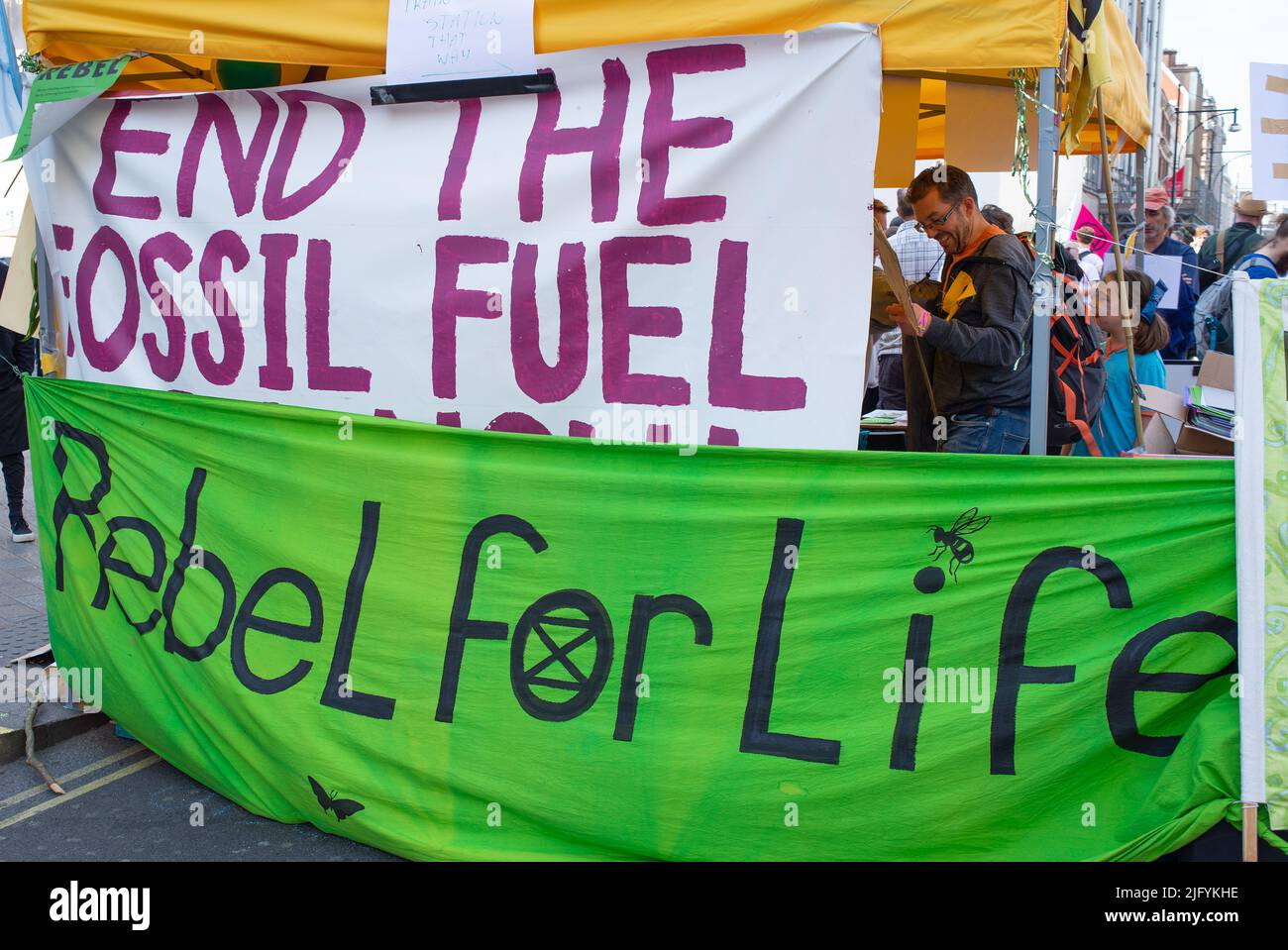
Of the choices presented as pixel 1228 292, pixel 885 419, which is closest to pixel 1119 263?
pixel 885 419

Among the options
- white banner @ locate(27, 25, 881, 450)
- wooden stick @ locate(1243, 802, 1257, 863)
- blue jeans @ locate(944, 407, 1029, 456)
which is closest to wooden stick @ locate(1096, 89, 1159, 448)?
blue jeans @ locate(944, 407, 1029, 456)

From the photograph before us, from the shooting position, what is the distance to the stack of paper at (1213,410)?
4.36 meters

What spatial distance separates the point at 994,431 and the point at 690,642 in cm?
196

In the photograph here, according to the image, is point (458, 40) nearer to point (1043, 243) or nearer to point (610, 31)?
point (610, 31)

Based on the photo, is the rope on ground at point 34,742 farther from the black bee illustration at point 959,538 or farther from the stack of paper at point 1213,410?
the stack of paper at point 1213,410

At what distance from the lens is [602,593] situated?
352cm

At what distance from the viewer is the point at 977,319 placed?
15.4ft

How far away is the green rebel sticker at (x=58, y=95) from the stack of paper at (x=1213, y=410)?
4259 mm

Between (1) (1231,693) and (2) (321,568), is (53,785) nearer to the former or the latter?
(2) (321,568)

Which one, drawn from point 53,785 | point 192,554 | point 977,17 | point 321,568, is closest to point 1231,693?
point 977,17

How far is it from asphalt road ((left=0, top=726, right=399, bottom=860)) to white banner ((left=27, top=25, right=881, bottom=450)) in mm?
1454

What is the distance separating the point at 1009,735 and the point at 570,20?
258cm

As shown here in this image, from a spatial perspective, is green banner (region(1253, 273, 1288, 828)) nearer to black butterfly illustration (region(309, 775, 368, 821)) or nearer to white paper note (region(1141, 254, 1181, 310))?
black butterfly illustration (region(309, 775, 368, 821))

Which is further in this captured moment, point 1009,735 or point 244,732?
point 244,732
